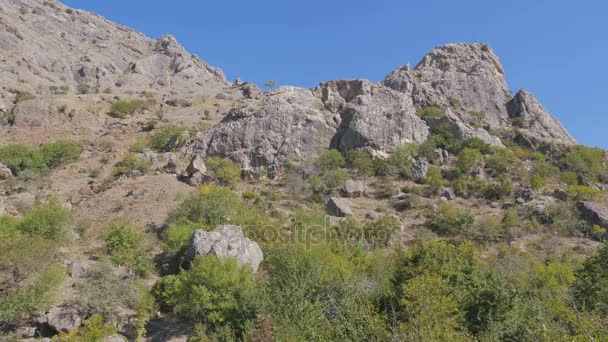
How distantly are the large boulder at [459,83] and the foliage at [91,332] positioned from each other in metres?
47.7

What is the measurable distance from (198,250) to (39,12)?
8121 centimetres

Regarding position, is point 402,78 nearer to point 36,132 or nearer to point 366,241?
point 366,241

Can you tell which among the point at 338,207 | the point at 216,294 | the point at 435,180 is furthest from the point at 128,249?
the point at 435,180

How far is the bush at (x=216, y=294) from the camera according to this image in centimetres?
1598

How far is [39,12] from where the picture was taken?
78.1m

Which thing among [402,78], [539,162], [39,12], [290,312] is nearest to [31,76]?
[39,12]

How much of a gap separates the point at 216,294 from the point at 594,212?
30375 millimetres

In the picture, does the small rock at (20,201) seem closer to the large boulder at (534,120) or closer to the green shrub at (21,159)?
the green shrub at (21,159)

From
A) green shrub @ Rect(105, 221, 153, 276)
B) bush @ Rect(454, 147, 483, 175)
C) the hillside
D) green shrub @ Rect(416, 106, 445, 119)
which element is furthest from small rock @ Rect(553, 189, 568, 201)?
green shrub @ Rect(105, 221, 153, 276)

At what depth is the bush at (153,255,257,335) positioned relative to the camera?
1598 centimetres

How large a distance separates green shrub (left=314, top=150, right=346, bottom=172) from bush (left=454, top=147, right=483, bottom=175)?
11.6 metres

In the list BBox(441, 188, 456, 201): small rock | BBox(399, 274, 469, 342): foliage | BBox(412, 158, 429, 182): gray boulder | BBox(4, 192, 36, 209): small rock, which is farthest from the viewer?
BBox(412, 158, 429, 182): gray boulder

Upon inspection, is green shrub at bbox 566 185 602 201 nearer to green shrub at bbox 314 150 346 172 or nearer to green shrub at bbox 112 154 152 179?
green shrub at bbox 314 150 346 172

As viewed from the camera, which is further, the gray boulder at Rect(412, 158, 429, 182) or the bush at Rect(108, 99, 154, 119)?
the bush at Rect(108, 99, 154, 119)
